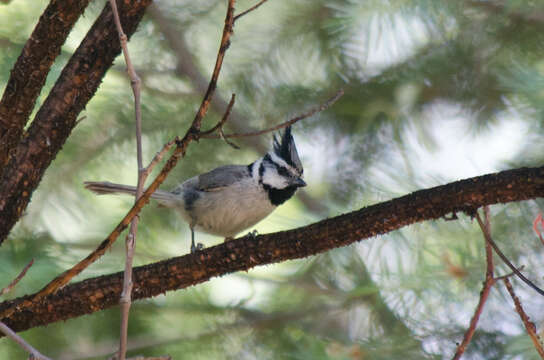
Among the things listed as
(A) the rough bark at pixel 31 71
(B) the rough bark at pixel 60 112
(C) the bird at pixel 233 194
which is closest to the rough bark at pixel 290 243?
(B) the rough bark at pixel 60 112

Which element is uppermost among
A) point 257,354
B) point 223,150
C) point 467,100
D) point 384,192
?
point 223,150

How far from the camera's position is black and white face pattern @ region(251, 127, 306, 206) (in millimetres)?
2735

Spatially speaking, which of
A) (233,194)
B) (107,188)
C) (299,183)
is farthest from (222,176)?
(107,188)

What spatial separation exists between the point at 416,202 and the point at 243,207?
4.52 feet

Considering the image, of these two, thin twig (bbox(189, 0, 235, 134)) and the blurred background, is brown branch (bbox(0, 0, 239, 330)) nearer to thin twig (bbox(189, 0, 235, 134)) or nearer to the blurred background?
thin twig (bbox(189, 0, 235, 134))

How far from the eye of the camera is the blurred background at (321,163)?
7.14ft

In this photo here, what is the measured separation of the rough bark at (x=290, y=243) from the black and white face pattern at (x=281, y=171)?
941 mm

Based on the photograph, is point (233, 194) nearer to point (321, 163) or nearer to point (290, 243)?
point (321, 163)

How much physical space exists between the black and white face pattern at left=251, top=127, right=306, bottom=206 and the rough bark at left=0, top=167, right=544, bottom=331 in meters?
0.94

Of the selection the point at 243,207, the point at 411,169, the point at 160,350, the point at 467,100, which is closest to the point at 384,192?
the point at 411,169

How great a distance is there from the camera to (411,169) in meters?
2.45

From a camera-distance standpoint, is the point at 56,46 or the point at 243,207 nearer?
the point at 56,46

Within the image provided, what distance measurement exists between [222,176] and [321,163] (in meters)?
0.46

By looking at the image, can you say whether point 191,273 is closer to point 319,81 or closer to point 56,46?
point 56,46
